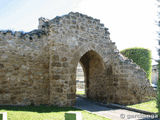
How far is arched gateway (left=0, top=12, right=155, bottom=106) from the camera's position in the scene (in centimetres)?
710

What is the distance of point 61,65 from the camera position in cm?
775

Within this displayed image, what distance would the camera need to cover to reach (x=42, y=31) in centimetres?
801

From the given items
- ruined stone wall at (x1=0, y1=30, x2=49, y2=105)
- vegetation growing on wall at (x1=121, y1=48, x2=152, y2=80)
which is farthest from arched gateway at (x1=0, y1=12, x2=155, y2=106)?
vegetation growing on wall at (x1=121, y1=48, x2=152, y2=80)

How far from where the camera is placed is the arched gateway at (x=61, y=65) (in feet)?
23.3

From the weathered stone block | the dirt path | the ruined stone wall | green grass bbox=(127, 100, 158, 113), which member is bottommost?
the dirt path

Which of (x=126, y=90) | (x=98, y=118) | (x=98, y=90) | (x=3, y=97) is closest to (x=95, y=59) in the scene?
(x=98, y=90)

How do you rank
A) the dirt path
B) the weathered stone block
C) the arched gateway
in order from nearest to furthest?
the weathered stone block
the dirt path
the arched gateway

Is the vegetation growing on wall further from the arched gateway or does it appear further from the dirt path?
the dirt path

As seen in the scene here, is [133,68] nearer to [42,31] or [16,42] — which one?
[42,31]

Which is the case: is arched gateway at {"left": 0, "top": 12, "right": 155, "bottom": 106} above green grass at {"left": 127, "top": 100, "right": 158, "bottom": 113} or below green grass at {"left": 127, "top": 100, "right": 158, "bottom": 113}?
above

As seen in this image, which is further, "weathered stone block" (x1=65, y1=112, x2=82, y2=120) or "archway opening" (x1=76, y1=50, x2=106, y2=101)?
"archway opening" (x1=76, y1=50, x2=106, y2=101)

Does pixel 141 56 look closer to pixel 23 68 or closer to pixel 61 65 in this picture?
pixel 61 65

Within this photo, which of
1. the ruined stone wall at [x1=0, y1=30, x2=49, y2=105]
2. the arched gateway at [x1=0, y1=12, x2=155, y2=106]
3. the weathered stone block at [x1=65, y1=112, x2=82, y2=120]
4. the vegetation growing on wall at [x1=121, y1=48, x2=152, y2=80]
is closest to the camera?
the weathered stone block at [x1=65, y1=112, x2=82, y2=120]

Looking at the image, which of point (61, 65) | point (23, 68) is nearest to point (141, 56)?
point (61, 65)
